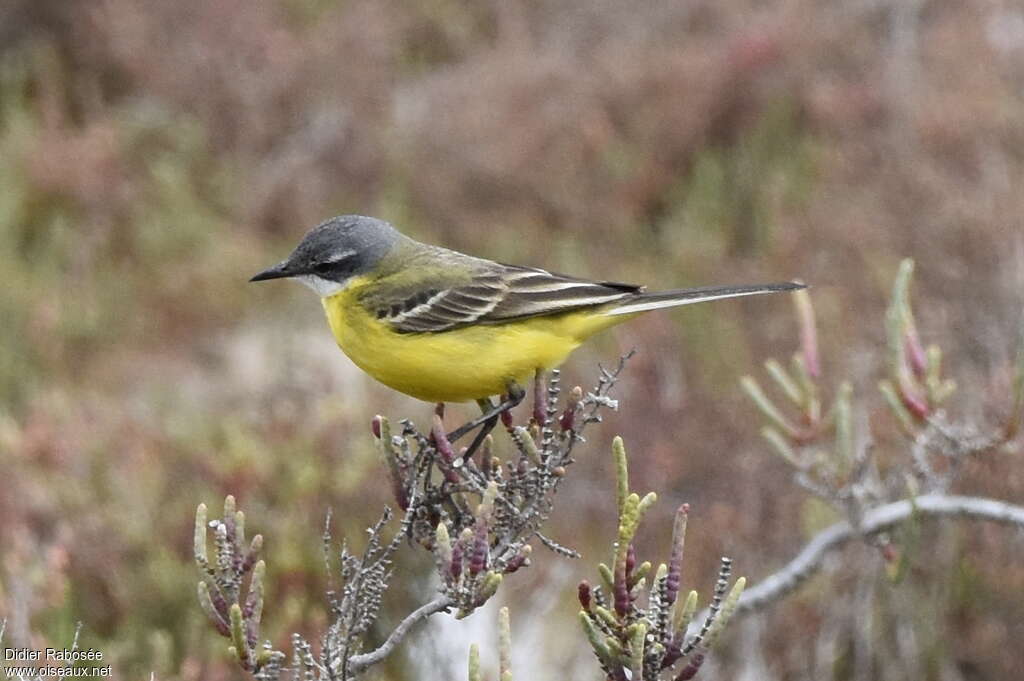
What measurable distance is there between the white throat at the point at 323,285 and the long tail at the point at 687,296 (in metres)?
0.84

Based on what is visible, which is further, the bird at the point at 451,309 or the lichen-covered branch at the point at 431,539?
the bird at the point at 451,309

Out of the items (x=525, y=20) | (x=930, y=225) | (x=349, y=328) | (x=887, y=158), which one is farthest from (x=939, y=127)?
(x=349, y=328)

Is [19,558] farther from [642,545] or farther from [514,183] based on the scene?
[514,183]

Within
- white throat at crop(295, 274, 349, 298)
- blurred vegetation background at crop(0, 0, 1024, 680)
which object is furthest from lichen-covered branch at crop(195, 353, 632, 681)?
blurred vegetation background at crop(0, 0, 1024, 680)

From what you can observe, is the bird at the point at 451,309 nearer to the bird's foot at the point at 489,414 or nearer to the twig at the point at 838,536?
the bird's foot at the point at 489,414

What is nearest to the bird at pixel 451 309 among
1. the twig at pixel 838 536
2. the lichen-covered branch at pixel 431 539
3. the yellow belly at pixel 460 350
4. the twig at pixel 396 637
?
the yellow belly at pixel 460 350

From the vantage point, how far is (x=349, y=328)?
14.0 ft

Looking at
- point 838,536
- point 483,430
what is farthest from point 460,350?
point 838,536

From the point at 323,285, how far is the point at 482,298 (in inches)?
21.6

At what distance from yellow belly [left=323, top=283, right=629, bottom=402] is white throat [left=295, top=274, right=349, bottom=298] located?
0.10 meters

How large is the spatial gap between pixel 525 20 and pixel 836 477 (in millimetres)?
8571

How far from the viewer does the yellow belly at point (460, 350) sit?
4.00m

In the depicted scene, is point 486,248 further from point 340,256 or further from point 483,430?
point 483,430

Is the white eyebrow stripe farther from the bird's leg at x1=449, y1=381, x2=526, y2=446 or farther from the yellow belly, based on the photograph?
the bird's leg at x1=449, y1=381, x2=526, y2=446
